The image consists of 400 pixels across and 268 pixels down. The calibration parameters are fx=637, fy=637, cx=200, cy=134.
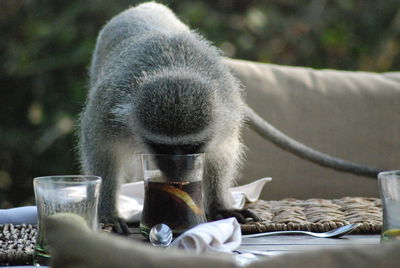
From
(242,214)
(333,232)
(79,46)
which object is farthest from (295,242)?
(79,46)

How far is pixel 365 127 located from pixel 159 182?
180cm

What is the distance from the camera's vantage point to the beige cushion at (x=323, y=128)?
3.17 meters

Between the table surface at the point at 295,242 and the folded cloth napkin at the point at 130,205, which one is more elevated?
the folded cloth napkin at the point at 130,205

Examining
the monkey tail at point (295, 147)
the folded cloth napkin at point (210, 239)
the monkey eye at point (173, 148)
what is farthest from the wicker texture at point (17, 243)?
the monkey tail at point (295, 147)

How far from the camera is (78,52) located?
18.5 ft

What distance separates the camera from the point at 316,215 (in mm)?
1966

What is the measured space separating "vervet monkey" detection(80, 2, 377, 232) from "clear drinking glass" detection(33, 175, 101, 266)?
483mm

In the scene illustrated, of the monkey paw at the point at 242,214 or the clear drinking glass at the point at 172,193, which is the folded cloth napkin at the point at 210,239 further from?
the monkey paw at the point at 242,214

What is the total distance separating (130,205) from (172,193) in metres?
0.52

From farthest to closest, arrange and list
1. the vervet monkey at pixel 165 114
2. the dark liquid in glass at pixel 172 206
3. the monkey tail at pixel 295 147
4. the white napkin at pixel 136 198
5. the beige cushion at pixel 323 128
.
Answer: the beige cushion at pixel 323 128 < the monkey tail at pixel 295 147 < the white napkin at pixel 136 198 < the vervet monkey at pixel 165 114 < the dark liquid in glass at pixel 172 206

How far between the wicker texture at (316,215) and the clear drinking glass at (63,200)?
0.53m

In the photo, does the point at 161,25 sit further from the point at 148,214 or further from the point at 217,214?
the point at 148,214

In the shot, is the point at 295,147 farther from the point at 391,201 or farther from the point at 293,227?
the point at 391,201

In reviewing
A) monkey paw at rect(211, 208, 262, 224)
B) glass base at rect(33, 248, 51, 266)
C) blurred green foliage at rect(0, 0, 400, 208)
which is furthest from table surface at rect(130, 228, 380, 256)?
blurred green foliage at rect(0, 0, 400, 208)
